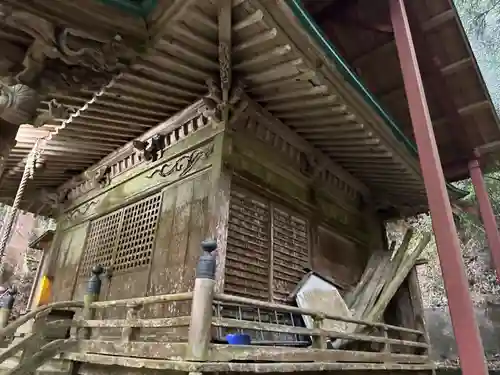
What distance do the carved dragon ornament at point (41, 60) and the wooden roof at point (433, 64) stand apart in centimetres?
544

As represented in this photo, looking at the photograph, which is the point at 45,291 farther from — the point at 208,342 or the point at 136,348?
the point at 208,342

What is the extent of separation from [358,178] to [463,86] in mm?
2818

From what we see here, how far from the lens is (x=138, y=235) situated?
686cm

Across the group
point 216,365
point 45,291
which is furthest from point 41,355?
point 45,291

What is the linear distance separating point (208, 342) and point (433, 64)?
7.04 m

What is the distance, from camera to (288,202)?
271 inches

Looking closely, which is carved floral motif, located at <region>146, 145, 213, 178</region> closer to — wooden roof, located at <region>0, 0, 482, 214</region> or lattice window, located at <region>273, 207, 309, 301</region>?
wooden roof, located at <region>0, 0, 482, 214</region>

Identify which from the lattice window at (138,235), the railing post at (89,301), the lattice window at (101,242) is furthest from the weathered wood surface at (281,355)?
the lattice window at (101,242)

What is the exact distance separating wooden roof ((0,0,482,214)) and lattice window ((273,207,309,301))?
161 cm

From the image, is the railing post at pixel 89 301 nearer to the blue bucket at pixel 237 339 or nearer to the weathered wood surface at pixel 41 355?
the weathered wood surface at pixel 41 355

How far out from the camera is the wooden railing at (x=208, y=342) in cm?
344

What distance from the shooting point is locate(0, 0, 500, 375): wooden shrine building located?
3953 millimetres

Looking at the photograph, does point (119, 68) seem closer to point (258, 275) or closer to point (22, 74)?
point (22, 74)

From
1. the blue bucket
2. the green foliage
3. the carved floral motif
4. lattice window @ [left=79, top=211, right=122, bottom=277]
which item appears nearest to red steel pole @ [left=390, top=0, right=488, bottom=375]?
the blue bucket
